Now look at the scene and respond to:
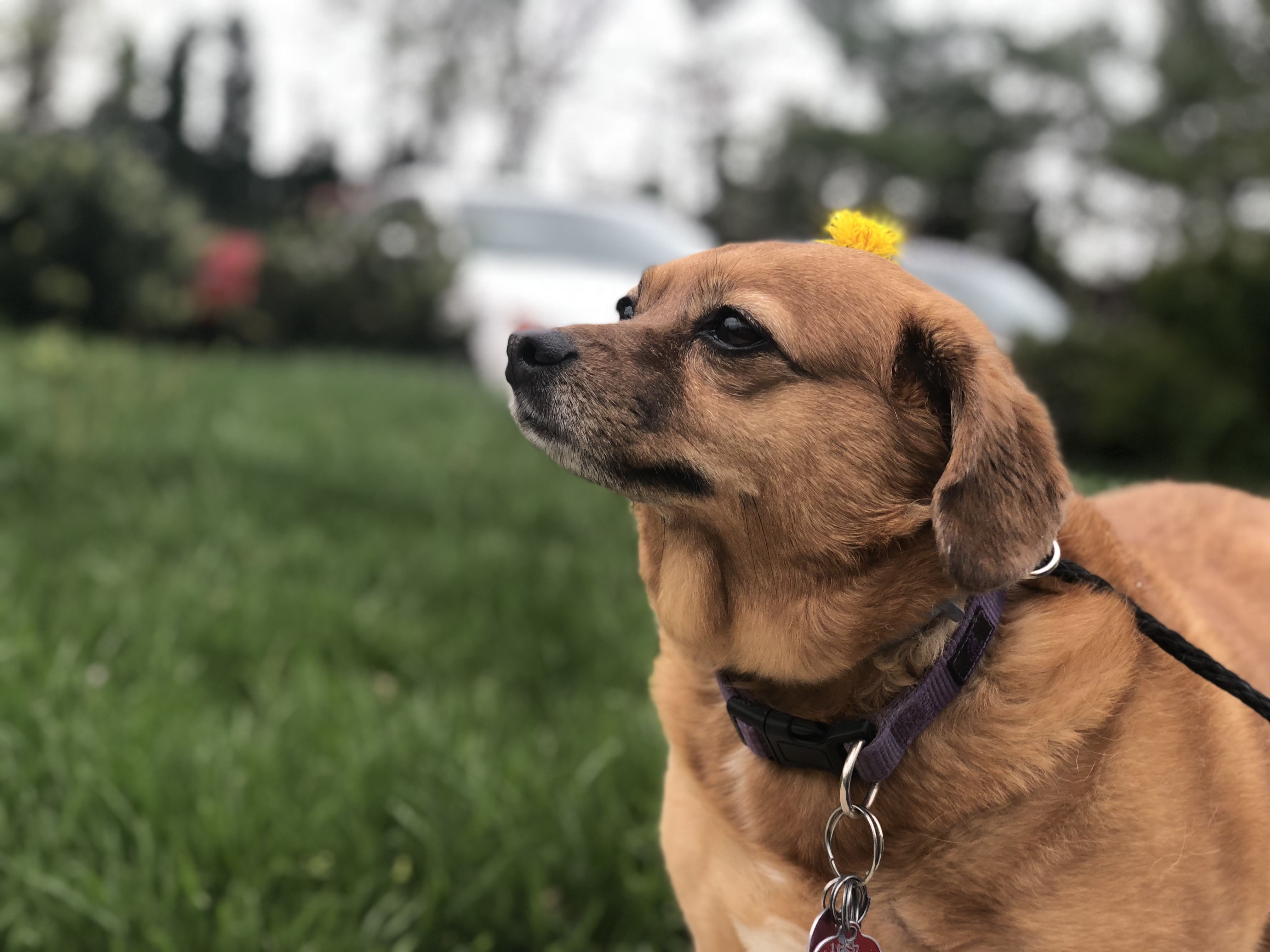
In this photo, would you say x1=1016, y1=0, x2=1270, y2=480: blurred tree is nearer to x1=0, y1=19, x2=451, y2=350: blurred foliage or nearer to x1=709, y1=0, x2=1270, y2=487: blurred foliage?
x1=709, y1=0, x2=1270, y2=487: blurred foliage

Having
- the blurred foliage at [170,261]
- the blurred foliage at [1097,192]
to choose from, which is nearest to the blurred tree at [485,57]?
the blurred foliage at [1097,192]

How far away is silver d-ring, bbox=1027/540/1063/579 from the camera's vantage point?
1.57m

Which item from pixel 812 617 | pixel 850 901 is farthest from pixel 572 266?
pixel 850 901

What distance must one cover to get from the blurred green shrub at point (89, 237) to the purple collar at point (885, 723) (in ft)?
29.2

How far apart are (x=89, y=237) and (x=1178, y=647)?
9.41 meters

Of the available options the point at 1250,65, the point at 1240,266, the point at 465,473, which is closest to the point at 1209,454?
the point at 1240,266

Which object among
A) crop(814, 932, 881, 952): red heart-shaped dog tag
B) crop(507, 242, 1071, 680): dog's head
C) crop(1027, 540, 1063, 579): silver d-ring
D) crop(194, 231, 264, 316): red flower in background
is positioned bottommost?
crop(194, 231, 264, 316): red flower in background

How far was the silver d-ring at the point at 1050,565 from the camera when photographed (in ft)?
5.15

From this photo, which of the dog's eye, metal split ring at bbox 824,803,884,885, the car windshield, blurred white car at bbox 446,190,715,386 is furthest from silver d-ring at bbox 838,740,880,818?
the car windshield

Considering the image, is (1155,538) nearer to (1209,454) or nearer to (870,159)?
(1209,454)

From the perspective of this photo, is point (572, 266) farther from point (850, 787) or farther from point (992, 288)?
point (850, 787)

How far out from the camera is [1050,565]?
5.15 ft

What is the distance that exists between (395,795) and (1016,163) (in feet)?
70.4

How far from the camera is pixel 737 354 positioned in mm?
1679
